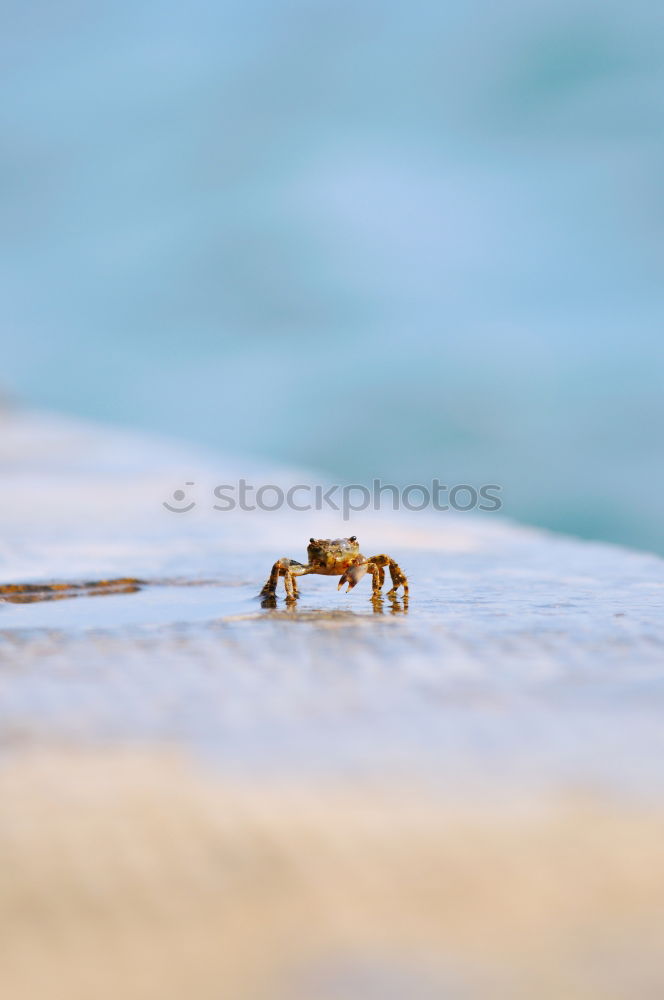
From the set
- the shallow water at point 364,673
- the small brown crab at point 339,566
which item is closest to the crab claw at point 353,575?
the small brown crab at point 339,566

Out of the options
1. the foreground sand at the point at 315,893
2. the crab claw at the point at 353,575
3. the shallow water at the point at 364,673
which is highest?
the crab claw at the point at 353,575

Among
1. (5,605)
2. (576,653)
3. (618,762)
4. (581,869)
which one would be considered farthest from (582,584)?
(581,869)

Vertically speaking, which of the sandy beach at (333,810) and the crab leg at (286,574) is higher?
the crab leg at (286,574)

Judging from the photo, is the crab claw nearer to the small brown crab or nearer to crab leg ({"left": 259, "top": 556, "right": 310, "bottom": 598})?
the small brown crab

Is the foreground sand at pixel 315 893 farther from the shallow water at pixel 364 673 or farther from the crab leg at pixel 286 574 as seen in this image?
the crab leg at pixel 286 574

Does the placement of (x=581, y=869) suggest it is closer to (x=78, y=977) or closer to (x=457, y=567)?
(x=78, y=977)

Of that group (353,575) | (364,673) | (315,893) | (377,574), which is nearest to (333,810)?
(315,893)

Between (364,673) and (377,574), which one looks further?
(377,574)

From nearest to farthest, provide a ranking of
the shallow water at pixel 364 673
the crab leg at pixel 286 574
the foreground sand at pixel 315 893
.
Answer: the foreground sand at pixel 315 893, the shallow water at pixel 364 673, the crab leg at pixel 286 574

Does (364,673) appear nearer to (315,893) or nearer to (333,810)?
(333,810)
